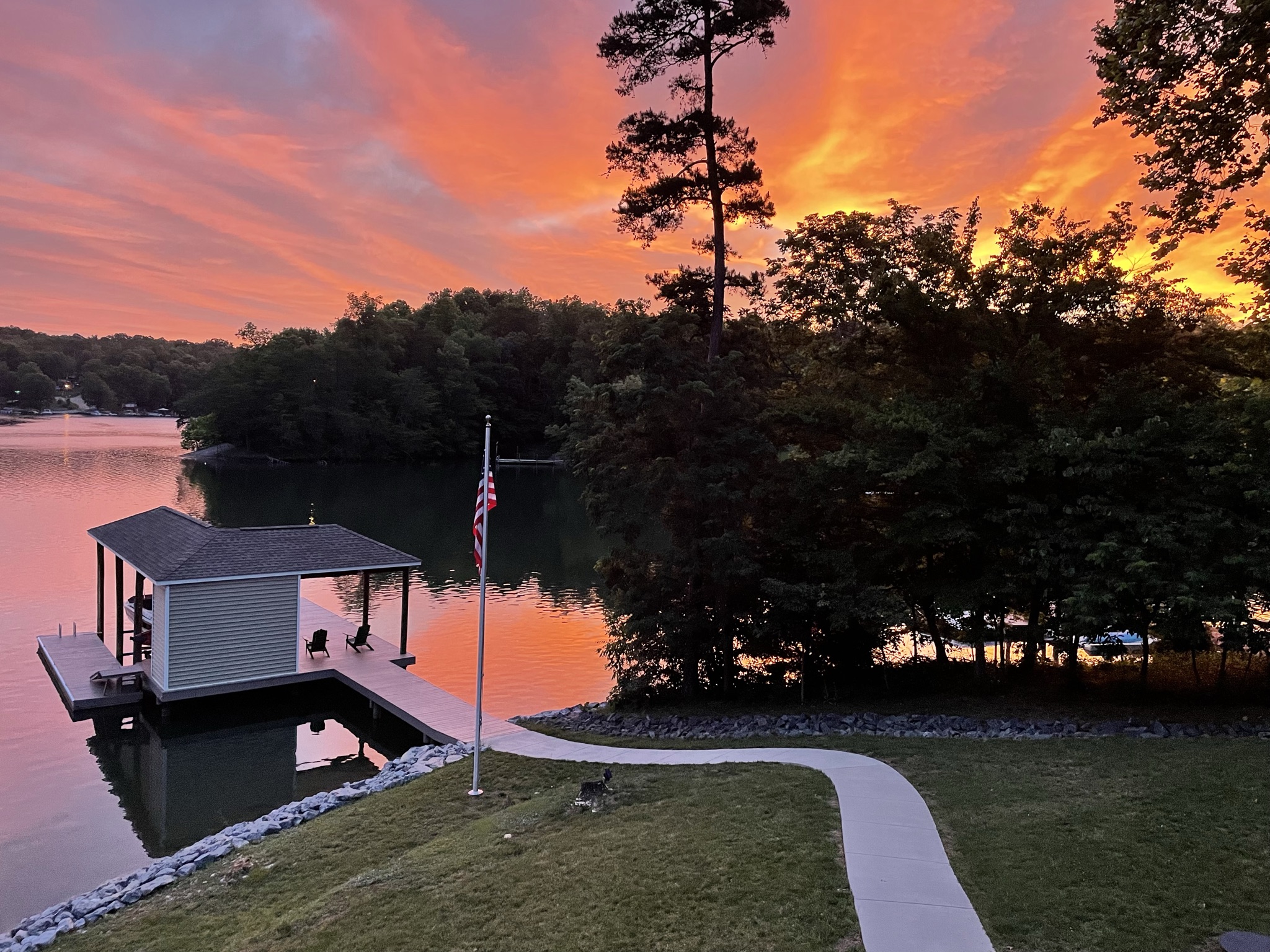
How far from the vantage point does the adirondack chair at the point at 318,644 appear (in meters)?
20.9

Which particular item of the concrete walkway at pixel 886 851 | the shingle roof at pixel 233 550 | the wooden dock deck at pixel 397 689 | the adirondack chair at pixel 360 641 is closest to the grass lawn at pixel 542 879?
the concrete walkway at pixel 886 851

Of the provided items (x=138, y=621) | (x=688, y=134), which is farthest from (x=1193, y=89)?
(x=138, y=621)

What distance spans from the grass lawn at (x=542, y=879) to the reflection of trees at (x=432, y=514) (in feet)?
63.3

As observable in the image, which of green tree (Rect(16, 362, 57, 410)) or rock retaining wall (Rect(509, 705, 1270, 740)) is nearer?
rock retaining wall (Rect(509, 705, 1270, 740))

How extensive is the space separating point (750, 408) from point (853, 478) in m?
2.45

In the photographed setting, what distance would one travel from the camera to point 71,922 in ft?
29.6

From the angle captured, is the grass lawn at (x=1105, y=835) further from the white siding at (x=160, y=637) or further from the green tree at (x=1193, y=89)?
the white siding at (x=160, y=637)

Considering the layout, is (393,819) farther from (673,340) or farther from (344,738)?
(673,340)

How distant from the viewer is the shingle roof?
18.2 meters

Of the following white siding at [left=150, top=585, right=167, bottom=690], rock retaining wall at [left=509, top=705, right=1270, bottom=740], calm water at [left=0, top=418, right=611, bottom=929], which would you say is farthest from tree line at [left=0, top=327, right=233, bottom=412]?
rock retaining wall at [left=509, top=705, right=1270, bottom=740]

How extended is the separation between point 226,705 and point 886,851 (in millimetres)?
16249

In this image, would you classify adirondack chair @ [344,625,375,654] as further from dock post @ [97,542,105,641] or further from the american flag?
the american flag

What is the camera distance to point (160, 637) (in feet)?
59.3

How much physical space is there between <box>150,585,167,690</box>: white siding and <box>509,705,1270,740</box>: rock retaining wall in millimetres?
7645
